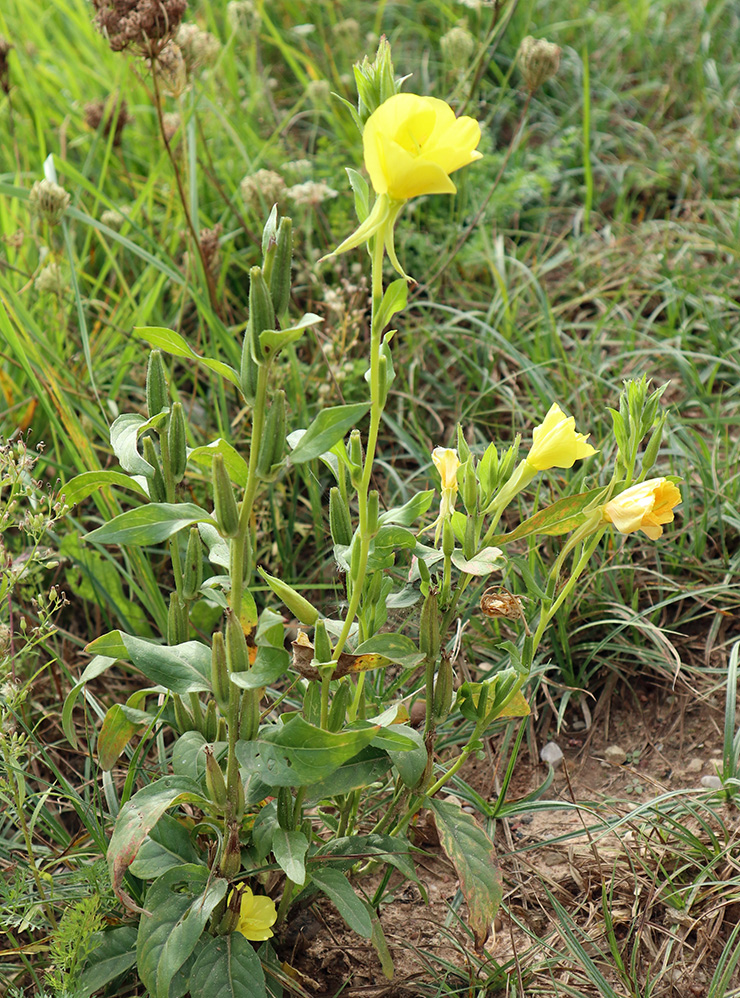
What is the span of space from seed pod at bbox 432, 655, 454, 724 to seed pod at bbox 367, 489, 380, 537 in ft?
0.66

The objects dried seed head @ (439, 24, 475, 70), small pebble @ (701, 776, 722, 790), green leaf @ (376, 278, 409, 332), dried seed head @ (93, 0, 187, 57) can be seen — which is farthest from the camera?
dried seed head @ (439, 24, 475, 70)

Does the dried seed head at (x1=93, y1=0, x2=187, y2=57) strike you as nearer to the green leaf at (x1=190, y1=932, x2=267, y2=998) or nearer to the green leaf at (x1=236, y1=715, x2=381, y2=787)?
the green leaf at (x1=236, y1=715, x2=381, y2=787)

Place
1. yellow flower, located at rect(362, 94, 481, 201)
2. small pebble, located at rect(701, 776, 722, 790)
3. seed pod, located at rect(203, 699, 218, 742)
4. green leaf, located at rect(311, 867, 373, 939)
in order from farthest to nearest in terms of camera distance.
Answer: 1. small pebble, located at rect(701, 776, 722, 790)
2. seed pod, located at rect(203, 699, 218, 742)
3. green leaf, located at rect(311, 867, 373, 939)
4. yellow flower, located at rect(362, 94, 481, 201)

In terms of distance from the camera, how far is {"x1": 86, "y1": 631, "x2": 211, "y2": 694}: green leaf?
3.48 ft

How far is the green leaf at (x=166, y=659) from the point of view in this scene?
41.7 inches

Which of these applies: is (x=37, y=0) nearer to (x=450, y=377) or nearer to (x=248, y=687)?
(x=450, y=377)

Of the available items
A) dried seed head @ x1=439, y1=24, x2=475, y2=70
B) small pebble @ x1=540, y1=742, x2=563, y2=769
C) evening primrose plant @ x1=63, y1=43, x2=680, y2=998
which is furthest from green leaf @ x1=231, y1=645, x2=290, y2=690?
dried seed head @ x1=439, y1=24, x2=475, y2=70

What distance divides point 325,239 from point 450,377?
0.54m

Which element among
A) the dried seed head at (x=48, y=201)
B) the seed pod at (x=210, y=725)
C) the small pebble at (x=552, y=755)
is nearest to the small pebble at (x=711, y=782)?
the small pebble at (x=552, y=755)

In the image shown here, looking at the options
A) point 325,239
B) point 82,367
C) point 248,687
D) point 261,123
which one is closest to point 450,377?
point 325,239

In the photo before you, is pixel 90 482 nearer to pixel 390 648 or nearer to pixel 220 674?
Answer: pixel 220 674

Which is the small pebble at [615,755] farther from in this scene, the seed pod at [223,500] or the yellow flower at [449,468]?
the seed pod at [223,500]

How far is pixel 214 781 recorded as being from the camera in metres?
1.04

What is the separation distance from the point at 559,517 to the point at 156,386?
0.52 m
